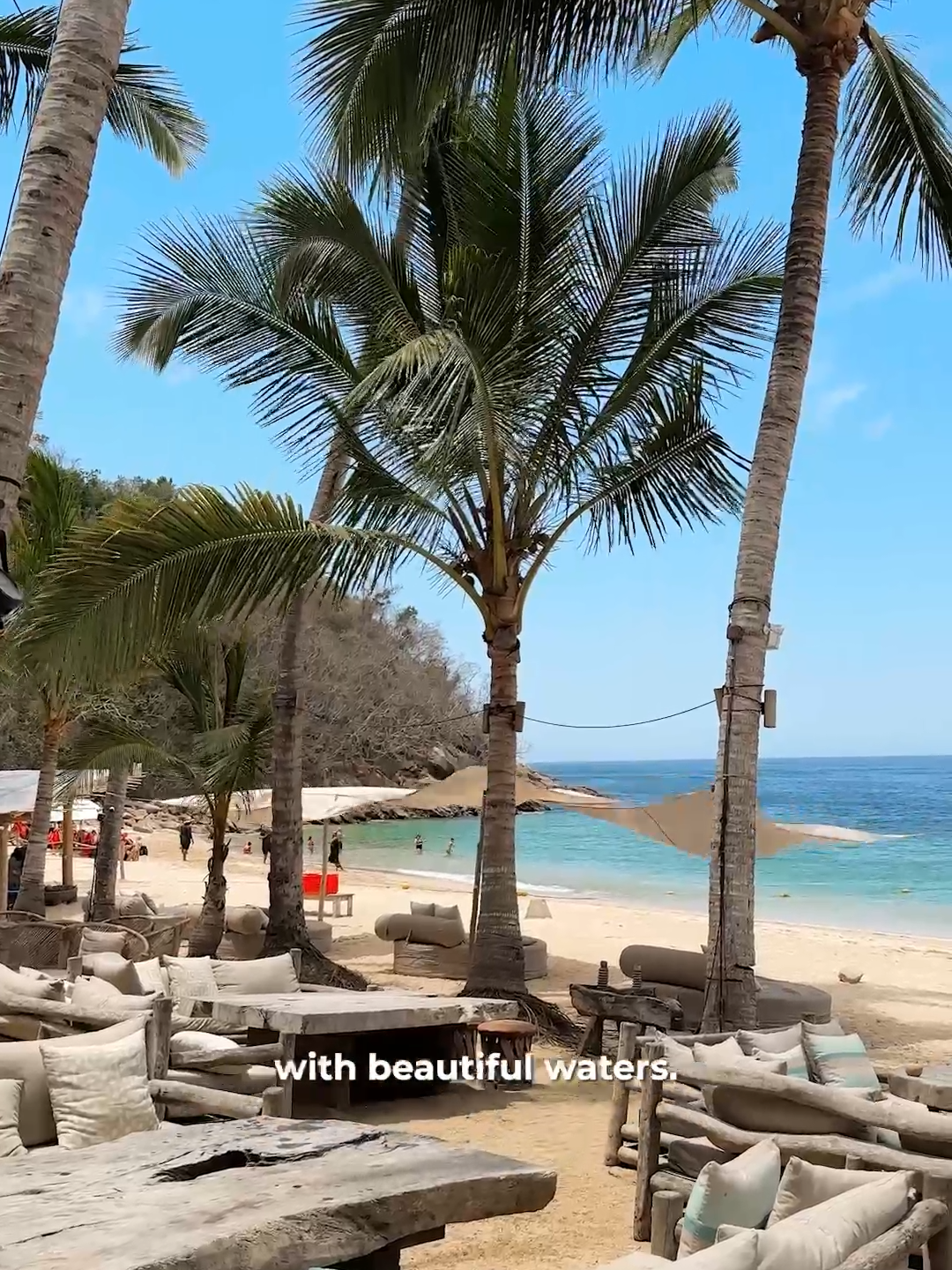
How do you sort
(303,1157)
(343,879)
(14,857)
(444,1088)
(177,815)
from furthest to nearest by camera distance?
(177,815), (343,879), (14,857), (444,1088), (303,1157)

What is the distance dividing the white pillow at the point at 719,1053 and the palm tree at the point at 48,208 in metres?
3.45

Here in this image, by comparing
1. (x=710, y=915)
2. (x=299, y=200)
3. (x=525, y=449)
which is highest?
(x=299, y=200)

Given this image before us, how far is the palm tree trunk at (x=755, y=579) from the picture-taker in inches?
271

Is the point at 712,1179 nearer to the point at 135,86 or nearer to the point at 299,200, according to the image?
the point at 299,200

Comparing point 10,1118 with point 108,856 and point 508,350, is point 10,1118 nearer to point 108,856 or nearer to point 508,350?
point 508,350

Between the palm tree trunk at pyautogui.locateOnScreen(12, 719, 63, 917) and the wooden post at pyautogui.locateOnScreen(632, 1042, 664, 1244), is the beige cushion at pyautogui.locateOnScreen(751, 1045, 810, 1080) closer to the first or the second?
the wooden post at pyautogui.locateOnScreen(632, 1042, 664, 1244)

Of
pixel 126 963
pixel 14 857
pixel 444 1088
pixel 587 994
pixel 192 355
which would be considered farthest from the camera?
pixel 14 857

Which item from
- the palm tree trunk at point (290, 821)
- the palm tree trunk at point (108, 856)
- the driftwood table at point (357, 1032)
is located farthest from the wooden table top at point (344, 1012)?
the palm tree trunk at point (108, 856)

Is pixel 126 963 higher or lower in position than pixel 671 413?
lower

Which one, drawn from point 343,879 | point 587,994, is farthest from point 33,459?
point 343,879

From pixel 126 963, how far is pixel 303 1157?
3888 millimetres

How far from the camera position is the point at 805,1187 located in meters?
3.59

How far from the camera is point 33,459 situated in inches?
494

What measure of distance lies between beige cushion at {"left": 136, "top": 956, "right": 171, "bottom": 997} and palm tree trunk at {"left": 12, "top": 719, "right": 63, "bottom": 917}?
6.33m
